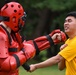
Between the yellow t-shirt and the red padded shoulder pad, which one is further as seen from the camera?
the yellow t-shirt

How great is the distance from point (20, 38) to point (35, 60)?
51.8ft

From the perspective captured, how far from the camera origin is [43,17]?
2305 cm

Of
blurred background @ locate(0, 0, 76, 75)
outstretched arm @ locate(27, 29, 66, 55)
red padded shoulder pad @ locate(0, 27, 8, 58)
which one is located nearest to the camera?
red padded shoulder pad @ locate(0, 27, 8, 58)

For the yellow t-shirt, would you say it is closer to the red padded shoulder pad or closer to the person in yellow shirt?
the person in yellow shirt

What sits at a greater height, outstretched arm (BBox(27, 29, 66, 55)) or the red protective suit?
the red protective suit

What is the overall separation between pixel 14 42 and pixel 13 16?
35 cm

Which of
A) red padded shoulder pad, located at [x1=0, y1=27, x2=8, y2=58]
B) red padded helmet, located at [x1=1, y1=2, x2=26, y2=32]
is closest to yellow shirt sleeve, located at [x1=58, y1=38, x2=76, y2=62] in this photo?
red padded helmet, located at [x1=1, y1=2, x2=26, y2=32]

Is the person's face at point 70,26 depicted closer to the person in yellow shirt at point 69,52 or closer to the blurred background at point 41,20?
the person in yellow shirt at point 69,52

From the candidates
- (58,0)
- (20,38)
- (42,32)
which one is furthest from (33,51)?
(42,32)

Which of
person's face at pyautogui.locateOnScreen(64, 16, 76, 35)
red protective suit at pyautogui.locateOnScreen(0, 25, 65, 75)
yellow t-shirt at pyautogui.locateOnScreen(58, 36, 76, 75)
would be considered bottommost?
yellow t-shirt at pyautogui.locateOnScreen(58, 36, 76, 75)

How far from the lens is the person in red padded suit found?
5.63 m

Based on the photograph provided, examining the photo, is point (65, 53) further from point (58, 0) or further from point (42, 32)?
point (42, 32)

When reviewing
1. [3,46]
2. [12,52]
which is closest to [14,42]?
[12,52]

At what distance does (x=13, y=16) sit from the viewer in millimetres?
6039
